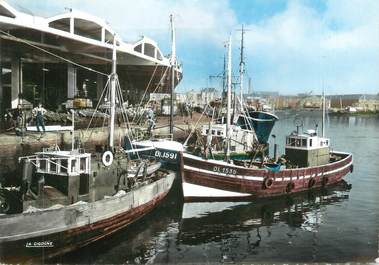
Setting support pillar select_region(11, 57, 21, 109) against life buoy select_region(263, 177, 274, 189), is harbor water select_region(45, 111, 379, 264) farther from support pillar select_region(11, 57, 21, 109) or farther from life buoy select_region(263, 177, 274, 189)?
support pillar select_region(11, 57, 21, 109)

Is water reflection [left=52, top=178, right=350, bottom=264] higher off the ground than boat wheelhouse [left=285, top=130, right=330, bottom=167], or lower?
lower

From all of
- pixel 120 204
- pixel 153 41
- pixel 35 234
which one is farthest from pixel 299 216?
pixel 153 41

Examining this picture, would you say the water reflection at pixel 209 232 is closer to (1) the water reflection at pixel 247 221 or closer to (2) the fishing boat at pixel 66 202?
(1) the water reflection at pixel 247 221

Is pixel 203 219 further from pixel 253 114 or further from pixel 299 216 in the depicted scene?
pixel 253 114

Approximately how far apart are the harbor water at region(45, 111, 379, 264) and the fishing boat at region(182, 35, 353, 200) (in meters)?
0.69

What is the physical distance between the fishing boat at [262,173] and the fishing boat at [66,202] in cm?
452

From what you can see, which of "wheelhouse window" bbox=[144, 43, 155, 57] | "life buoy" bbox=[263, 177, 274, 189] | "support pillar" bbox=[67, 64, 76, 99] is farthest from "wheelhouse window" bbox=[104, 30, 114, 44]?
"life buoy" bbox=[263, 177, 274, 189]

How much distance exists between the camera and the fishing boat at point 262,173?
2453cm

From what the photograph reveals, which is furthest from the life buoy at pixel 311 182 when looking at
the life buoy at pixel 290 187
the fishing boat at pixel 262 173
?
the life buoy at pixel 290 187

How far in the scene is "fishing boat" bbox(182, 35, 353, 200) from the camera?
24531 millimetres

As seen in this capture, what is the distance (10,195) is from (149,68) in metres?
42.3

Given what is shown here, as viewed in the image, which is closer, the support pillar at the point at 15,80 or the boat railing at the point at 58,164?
the boat railing at the point at 58,164

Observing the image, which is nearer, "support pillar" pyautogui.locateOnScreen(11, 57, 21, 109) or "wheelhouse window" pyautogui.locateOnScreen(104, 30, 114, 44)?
"support pillar" pyautogui.locateOnScreen(11, 57, 21, 109)

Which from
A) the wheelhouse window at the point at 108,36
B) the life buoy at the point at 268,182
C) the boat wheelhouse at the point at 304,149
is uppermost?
the wheelhouse window at the point at 108,36
